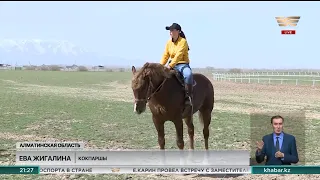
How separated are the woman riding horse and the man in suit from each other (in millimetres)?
2152

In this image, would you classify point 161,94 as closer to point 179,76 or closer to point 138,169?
point 179,76

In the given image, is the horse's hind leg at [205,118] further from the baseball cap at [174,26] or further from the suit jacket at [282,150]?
the suit jacket at [282,150]

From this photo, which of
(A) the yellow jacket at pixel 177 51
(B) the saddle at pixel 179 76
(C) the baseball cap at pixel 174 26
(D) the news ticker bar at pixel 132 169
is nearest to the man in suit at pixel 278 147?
(D) the news ticker bar at pixel 132 169

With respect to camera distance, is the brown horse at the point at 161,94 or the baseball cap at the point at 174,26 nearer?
the brown horse at the point at 161,94

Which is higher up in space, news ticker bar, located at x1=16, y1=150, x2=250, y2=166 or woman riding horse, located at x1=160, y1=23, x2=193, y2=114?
woman riding horse, located at x1=160, y1=23, x2=193, y2=114

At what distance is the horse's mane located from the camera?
6637 millimetres

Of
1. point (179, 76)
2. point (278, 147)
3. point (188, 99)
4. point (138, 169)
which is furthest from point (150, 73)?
point (278, 147)

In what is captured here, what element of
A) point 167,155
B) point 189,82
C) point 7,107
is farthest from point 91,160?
point 7,107

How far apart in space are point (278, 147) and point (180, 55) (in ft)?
8.69

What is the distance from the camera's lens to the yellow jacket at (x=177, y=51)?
7547 mm

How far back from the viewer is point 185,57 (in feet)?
25.3

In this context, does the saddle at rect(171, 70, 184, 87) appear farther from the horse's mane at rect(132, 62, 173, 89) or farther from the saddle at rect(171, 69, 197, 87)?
the horse's mane at rect(132, 62, 173, 89)

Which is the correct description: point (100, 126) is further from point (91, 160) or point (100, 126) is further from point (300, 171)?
point (300, 171)

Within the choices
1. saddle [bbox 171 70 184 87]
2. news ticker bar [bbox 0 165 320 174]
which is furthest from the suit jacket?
saddle [bbox 171 70 184 87]
